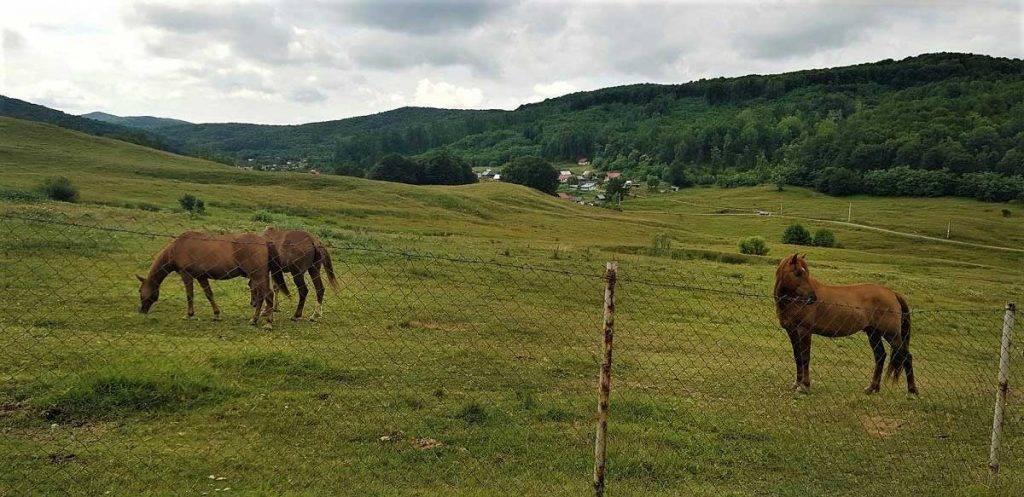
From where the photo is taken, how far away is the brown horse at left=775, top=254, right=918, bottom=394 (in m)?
11.3

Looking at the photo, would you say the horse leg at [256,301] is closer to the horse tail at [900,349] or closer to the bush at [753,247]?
the horse tail at [900,349]

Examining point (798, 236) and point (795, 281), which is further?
point (798, 236)

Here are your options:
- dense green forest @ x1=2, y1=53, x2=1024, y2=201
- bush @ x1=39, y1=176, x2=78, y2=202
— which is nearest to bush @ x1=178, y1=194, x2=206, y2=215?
bush @ x1=39, y1=176, x2=78, y2=202

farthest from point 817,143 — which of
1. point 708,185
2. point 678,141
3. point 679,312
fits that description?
point 679,312

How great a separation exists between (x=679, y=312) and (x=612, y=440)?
41.1 ft

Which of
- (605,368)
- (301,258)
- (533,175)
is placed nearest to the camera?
(605,368)

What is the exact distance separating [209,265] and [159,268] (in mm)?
1074

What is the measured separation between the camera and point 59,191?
38.7 meters

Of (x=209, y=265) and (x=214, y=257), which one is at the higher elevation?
(x=214, y=257)

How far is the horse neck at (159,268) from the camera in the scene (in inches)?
545

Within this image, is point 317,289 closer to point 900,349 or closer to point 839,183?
point 900,349

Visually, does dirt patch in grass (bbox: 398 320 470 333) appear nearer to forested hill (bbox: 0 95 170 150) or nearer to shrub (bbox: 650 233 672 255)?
shrub (bbox: 650 233 672 255)

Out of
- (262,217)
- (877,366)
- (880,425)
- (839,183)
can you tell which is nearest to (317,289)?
(880,425)

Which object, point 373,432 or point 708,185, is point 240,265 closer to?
point 373,432
